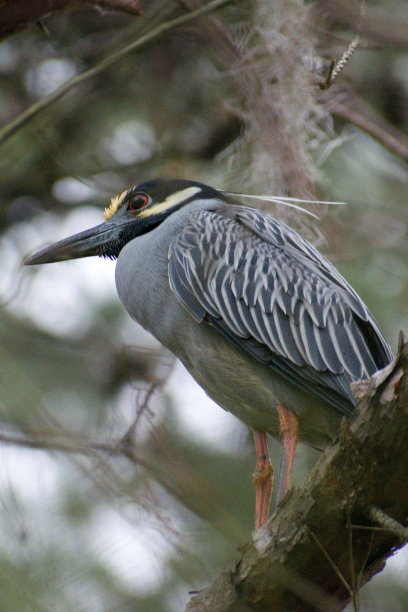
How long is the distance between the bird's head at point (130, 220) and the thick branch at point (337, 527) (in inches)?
61.3

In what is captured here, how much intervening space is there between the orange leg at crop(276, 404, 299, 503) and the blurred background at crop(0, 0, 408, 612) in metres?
0.25

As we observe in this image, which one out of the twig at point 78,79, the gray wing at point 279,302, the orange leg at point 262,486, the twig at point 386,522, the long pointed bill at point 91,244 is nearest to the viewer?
the twig at point 386,522

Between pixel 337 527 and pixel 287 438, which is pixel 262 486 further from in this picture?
pixel 337 527

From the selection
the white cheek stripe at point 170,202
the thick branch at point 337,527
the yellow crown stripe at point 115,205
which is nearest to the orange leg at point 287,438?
the thick branch at point 337,527

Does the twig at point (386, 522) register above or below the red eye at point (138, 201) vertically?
below

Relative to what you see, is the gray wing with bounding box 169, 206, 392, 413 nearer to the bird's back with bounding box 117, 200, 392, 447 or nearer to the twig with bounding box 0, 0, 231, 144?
the bird's back with bounding box 117, 200, 392, 447

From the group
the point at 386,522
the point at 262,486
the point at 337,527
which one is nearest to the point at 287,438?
the point at 262,486

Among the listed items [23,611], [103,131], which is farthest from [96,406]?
[23,611]

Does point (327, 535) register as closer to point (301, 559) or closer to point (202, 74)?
point (301, 559)

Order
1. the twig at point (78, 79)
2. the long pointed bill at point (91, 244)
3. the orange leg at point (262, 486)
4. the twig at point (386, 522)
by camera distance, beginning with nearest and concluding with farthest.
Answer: the twig at point (386, 522)
the twig at point (78, 79)
the orange leg at point (262, 486)
the long pointed bill at point (91, 244)

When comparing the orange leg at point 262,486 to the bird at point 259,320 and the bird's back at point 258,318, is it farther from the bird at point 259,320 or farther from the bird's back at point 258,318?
the bird's back at point 258,318

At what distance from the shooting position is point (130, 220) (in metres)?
3.44

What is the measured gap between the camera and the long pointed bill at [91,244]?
3.39 metres

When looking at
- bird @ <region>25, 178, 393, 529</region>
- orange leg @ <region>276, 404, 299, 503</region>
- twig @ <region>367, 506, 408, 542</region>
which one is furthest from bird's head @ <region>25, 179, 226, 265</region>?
twig @ <region>367, 506, 408, 542</region>
